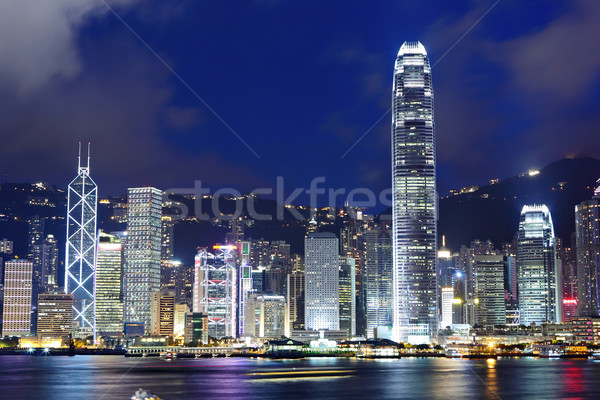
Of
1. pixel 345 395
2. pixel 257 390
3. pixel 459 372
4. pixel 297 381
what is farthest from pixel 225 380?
pixel 459 372

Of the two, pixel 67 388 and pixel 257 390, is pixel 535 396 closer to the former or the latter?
pixel 257 390

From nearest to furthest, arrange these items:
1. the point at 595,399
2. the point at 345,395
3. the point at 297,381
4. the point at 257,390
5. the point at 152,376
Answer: the point at 595,399, the point at 345,395, the point at 257,390, the point at 297,381, the point at 152,376

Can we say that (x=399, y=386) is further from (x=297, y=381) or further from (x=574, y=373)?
A: (x=574, y=373)

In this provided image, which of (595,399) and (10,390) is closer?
(595,399)

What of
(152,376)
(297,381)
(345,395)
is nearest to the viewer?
(345,395)

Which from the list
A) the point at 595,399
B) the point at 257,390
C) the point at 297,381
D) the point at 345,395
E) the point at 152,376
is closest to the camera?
the point at 595,399

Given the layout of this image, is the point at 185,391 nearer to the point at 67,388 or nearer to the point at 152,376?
the point at 67,388

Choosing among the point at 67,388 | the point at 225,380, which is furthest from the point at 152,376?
the point at 67,388

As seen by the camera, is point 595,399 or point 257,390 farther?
point 257,390
